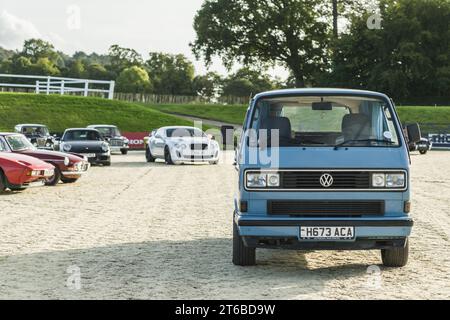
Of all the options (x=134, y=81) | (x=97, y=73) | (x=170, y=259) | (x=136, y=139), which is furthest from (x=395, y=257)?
(x=97, y=73)

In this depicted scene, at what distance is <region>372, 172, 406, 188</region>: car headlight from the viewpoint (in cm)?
722

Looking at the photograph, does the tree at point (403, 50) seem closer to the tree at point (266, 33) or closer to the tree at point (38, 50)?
the tree at point (266, 33)

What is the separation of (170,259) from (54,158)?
10694mm

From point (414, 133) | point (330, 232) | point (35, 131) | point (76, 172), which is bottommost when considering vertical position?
point (330, 232)

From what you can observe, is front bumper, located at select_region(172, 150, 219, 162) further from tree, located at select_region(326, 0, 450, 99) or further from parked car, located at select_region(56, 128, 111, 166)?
tree, located at select_region(326, 0, 450, 99)

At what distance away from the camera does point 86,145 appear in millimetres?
25969

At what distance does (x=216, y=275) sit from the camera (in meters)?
7.33

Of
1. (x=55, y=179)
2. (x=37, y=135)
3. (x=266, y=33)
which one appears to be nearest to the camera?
(x=55, y=179)

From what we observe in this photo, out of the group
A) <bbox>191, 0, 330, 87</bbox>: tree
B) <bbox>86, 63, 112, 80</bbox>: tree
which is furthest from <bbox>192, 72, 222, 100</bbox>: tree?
<bbox>191, 0, 330, 87</bbox>: tree

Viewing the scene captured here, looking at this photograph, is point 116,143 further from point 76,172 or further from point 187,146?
point 76,172
